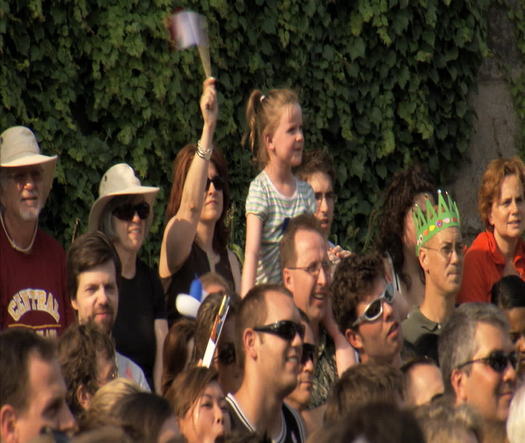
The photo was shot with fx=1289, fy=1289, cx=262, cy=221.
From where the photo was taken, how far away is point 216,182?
21.9 ft

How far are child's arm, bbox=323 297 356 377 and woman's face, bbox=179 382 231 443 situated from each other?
55.2 inches

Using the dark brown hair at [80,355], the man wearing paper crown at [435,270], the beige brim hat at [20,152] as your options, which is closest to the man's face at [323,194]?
the man wearing paper crown at [435,270]

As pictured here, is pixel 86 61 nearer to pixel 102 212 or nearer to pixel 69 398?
pixel 102 212

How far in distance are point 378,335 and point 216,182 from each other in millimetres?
1286

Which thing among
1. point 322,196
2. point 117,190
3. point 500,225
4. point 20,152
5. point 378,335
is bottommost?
point 500,225

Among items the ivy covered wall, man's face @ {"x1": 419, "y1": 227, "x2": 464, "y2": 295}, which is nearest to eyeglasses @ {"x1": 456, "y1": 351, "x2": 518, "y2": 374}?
man's face @ {"x1": 419, "y1": 227, "x2": 464, "y2": 295}

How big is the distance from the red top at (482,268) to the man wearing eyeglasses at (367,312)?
1.15 metres

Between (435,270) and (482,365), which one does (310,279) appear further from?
(482,365)

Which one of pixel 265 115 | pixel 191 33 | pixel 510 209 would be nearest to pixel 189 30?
pixel 191 33

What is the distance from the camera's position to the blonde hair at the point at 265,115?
6.93 meters

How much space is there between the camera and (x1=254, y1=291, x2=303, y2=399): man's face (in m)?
5.07

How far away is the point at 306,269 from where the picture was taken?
20.0 feet

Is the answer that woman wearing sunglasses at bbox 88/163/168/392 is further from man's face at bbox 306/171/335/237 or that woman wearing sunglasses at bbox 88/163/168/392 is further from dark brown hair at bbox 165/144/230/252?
man's face at bbox 306/171/335/237

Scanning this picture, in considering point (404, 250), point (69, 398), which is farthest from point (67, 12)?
point (69, 398)
